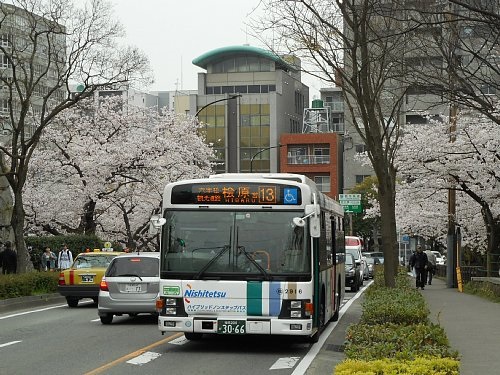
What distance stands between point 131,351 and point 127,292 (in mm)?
5320

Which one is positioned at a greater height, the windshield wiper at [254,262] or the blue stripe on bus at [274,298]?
the windshield wiper at [254,262]

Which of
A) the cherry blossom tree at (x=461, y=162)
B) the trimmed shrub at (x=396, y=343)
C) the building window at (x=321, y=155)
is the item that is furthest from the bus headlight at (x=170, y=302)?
the building window at (x=321, y=155)

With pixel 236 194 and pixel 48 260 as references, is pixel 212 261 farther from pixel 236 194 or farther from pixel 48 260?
pixel 48 260

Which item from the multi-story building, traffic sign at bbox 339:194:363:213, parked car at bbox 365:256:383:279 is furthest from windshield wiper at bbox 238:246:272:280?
the multi-story building

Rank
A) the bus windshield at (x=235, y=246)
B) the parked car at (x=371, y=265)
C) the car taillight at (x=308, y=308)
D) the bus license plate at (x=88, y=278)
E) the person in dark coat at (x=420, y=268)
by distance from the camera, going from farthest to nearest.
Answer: the parked car at (x=371, y=265)
the person in dark coat at (x=420, y=268)
the bus license plate at (x=88, y=278)
the bus windshield at (x=235, y=246)
the car taillight at (x=308, y=308)

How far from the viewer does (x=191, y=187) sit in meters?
15.4

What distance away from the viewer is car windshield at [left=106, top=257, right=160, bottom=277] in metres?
20.9

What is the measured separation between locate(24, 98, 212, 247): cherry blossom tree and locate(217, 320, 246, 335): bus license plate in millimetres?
29308

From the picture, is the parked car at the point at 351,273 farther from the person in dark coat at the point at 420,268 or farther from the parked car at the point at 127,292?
the parked car at the point at 127,292

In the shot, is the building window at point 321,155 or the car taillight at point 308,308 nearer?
the car taillight at point 308,308

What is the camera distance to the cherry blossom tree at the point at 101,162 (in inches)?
1747

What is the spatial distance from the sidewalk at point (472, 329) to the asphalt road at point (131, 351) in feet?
7.93

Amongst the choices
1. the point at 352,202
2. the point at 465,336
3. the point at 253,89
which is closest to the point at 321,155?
the point at 253,89

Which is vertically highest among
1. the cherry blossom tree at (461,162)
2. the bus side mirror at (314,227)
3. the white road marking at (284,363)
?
the cherry blossom tree at (461,162)
